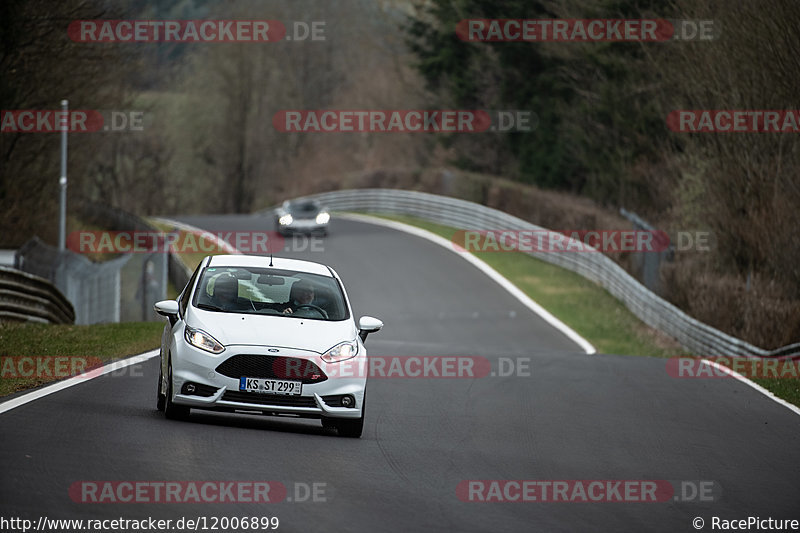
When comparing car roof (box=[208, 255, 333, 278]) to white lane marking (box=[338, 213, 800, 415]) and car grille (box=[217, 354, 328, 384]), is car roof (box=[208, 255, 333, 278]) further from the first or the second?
white lane marking (box=[338, 213, 800, 415])

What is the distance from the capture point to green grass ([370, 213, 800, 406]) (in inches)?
1296

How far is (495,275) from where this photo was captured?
43.0 metres

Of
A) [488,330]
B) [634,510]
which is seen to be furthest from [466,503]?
[488,330]

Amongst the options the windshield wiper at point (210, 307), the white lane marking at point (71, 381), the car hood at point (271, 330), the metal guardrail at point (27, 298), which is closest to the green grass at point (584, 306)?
the metal guardrail at point (27, 298)

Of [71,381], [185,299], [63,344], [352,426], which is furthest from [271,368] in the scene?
[63,344]

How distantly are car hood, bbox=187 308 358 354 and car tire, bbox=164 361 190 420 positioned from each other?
55cm

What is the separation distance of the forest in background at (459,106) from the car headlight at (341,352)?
1866 centimetres

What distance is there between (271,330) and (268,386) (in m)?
0.60

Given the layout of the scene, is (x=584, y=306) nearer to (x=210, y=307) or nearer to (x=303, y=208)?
(x=303, y=208)

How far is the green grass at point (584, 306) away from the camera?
1296 inches

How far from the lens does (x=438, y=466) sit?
35.1 feet

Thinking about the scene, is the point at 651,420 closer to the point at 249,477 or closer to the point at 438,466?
the point at 438,466

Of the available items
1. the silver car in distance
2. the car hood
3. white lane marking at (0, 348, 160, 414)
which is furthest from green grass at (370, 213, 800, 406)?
the car hood

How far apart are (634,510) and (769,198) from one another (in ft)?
82.2
